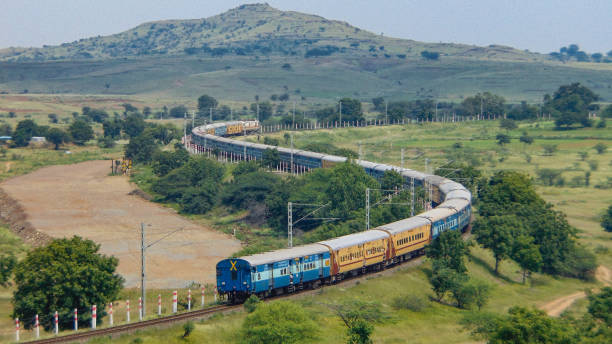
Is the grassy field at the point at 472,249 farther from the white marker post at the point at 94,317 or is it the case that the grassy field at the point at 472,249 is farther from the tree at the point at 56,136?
the tree at the point at 56,136

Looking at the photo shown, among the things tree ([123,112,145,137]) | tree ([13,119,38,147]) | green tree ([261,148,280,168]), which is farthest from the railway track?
tree ([123,112,145,137])

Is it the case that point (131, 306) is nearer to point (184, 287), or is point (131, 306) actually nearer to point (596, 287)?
point (184, 287)

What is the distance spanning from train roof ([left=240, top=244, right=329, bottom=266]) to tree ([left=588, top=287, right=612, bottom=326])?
17367 mm

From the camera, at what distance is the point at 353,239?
173 ft

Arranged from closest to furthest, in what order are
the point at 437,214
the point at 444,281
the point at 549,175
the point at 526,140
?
the point at 444,281 → the point at 437,214 → the point at 549,175 → the point at 526,140

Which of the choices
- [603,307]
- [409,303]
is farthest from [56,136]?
[603,307]

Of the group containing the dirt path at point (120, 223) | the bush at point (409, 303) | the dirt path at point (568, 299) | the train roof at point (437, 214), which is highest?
the train roof at point (437, 214)

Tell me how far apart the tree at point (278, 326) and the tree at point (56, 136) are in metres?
126

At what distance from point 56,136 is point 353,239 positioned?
376ft

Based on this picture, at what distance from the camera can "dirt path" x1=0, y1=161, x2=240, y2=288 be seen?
215 feet

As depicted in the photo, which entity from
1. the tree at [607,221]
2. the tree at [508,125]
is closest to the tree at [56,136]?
the tree at [508,125]

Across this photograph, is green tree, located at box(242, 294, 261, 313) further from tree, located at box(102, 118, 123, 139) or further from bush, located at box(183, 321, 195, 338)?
tree, located at box(102, 118, 123, 139)

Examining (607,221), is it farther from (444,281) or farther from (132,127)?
(132,127)

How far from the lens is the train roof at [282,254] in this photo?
44669 mm
